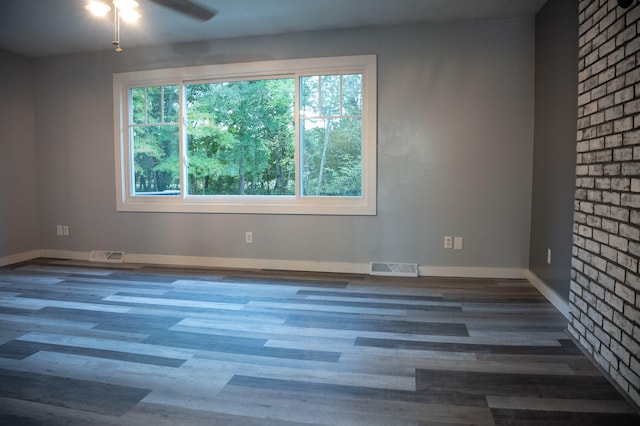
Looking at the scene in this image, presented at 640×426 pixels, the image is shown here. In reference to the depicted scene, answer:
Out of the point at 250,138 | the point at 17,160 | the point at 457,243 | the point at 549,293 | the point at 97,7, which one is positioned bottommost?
the point at 549,293

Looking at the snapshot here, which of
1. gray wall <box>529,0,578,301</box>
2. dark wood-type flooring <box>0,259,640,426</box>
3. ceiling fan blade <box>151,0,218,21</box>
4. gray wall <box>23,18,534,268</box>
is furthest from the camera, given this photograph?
gray wall <box>23,18,534,268</box>

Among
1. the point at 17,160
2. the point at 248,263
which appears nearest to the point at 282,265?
the point at 248,263

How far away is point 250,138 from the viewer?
4727 mm

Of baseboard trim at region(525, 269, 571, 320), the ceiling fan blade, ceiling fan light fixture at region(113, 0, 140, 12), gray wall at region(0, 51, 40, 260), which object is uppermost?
the ceiling fan blade

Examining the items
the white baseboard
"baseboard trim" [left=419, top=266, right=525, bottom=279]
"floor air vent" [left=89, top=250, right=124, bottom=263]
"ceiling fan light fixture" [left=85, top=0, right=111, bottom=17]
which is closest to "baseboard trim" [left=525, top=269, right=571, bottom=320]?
"baseboard trim" [left=419, top=266, right=525, bottom=279]

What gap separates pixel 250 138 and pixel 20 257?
128 inches

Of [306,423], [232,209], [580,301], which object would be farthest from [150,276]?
[580,301]

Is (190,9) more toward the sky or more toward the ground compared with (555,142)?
more toward the sky

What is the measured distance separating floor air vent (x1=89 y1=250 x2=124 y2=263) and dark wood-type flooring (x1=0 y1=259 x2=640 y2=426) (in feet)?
3.64

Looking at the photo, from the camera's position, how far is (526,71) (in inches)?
159

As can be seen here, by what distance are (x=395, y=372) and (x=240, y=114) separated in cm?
340

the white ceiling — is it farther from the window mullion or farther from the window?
the window mullion

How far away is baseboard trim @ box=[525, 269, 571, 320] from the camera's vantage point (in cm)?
313

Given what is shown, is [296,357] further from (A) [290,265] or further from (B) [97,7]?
Answer: (B) [97,7]
